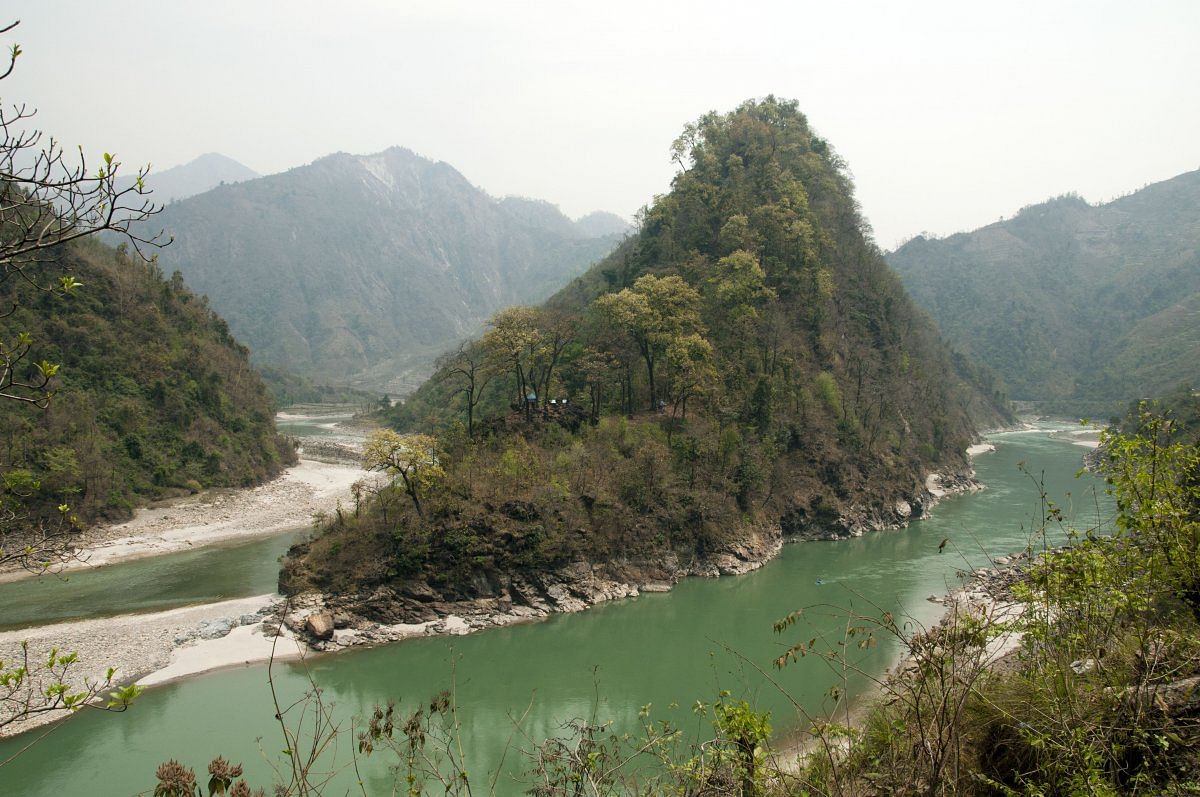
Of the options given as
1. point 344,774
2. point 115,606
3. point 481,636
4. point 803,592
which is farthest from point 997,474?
point 115,606

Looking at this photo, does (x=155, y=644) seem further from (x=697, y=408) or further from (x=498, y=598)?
(x=697, y=408)

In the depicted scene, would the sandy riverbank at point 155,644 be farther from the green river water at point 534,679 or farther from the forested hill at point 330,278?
the forested hill at point 330,278

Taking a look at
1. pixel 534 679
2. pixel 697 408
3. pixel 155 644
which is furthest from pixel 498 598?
pixel 697 408

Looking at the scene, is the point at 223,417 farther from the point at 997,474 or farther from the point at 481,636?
the point at 997,474

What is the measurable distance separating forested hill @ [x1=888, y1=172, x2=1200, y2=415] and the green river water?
5802cm

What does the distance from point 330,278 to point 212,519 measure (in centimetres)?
14125

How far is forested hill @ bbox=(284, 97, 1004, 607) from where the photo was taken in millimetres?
20109

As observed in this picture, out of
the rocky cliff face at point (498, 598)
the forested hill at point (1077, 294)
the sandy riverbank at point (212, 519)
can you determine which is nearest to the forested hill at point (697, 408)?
the rocky cliff face at point (498, 598)

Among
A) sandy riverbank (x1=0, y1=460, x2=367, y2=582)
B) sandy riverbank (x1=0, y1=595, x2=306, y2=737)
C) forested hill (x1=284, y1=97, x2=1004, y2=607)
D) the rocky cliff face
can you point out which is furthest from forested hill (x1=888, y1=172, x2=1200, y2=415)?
sandy riverbank (x1=0, y1=595, x2=306, y2=737)

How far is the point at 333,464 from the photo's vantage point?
44875mm

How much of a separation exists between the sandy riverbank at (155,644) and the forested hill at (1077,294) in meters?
70.9

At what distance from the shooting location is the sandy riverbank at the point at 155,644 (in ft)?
51.7

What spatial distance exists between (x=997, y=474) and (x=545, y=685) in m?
36.1

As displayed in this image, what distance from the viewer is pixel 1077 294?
325 ft
